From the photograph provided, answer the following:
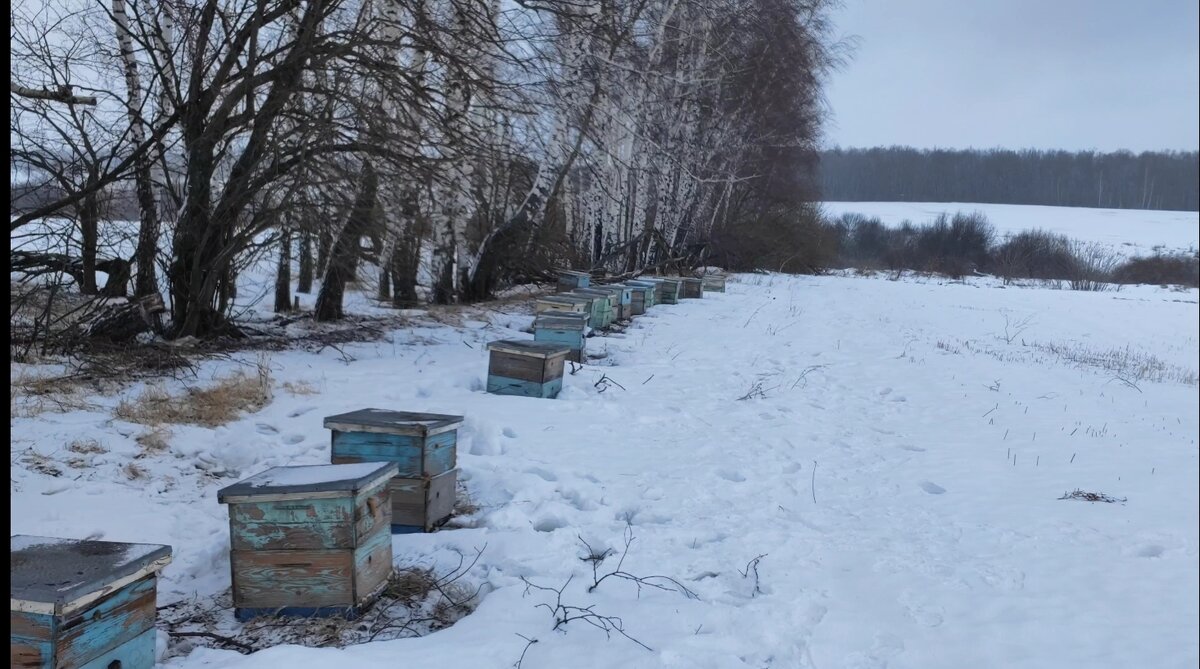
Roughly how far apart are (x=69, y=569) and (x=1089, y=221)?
7445 centimetres

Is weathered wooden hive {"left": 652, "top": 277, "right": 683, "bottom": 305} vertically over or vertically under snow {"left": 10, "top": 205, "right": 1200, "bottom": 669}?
over

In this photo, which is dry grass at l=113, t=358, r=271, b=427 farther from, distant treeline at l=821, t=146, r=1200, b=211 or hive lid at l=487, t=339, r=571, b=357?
distant treeline at l=821, t=146, r=1200, b=211

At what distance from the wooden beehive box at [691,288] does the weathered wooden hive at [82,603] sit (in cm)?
1635

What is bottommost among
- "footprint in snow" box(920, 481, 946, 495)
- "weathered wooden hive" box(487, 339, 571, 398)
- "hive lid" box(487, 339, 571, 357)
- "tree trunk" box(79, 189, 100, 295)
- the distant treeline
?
"footprint in snow" box(920, 481, 946, 495)

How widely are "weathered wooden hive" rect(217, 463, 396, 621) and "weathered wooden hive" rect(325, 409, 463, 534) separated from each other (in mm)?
813

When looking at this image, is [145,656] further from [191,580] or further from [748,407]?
[748,407]

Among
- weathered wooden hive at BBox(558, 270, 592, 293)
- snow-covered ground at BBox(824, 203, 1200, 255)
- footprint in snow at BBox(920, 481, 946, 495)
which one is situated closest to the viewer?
footprint in snow at BBox(920, 481, 946, 495)

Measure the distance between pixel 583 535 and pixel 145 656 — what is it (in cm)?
214

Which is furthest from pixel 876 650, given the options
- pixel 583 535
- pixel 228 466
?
pixel 228 466

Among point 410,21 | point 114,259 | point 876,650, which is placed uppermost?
point 410,21

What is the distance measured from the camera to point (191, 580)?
380cm

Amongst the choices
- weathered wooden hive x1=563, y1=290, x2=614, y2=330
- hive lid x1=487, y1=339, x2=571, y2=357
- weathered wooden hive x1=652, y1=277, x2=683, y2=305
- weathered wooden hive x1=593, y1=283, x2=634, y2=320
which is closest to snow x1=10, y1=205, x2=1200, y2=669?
hive lid x1=487, y1=339, x2=571, y2=357

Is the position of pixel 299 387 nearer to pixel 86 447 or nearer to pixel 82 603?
pixel 86 447

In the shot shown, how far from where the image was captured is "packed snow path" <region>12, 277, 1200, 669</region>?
334 cm
